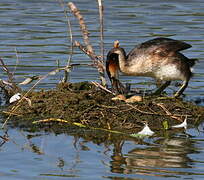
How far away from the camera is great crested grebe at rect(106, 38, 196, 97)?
1163 centimetres

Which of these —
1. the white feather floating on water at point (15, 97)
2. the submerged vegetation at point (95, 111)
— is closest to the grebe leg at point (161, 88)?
the submerged vegetation at point (95, 111)

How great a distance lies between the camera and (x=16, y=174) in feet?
29.5

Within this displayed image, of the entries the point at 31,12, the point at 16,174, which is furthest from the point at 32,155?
the point at 31,12

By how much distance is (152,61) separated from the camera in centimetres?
1176

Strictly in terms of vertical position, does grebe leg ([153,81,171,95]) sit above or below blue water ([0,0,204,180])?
above

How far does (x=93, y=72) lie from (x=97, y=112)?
3664 millimetres

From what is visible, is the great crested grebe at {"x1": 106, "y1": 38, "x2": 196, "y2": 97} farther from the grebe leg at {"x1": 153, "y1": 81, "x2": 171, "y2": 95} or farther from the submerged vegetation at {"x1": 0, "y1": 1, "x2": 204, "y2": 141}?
the submerged vegetation at {"x1": 0, "y1": 1, "x2": 204, "y2": 141}

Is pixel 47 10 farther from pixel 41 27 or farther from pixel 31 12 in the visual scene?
pixel 41 27

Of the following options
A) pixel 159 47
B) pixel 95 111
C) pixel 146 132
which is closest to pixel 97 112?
pixel 95 111

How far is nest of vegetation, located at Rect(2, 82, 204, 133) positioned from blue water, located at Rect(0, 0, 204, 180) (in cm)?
34

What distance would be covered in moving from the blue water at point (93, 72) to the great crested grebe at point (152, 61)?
34.4 inches

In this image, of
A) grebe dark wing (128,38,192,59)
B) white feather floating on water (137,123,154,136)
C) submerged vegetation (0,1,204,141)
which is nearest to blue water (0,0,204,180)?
white feather floating on water (137,123,154,136)

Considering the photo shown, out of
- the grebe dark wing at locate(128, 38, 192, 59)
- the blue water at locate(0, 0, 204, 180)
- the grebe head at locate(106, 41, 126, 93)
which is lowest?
the blue water at locate(0, 0, 204, 180)

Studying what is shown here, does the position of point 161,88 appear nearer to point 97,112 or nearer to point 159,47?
point 159,47
